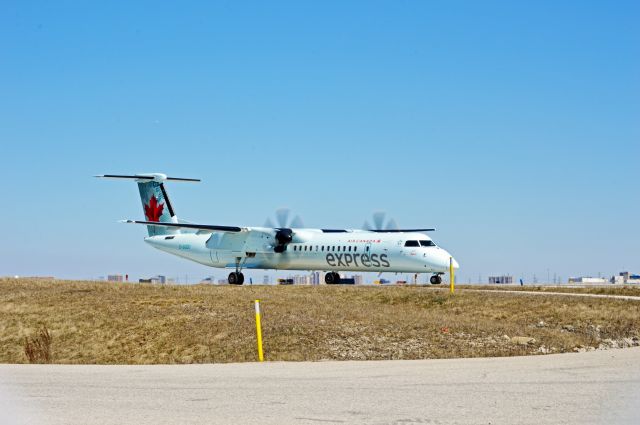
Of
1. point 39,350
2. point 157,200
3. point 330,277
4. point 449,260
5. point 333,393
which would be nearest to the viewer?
point 333,393

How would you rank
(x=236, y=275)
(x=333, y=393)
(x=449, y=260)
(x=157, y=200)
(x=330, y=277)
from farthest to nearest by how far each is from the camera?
(x=157, y=200) → (x=236, y=275) → (x=330, y=277) → (x=449, y=260) → (x=333, y=393)

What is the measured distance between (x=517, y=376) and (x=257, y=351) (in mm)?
8220

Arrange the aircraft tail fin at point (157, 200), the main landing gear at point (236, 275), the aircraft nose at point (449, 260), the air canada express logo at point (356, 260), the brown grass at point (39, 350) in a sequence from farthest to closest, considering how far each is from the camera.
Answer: the aircraft tail fin at point (157, 200)
the main landing gear at point (236, 275)
the air canada express logo at point (356, 260)
the aircraft nose at point (449, 260)
the brown grass at point (39, 350)

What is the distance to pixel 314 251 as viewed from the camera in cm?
5188

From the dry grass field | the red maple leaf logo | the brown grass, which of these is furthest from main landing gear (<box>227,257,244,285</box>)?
the brown grass

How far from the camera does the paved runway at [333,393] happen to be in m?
9.36

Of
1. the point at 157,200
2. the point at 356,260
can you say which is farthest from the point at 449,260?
the point at 157,200

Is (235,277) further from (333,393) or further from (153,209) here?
(333,393)

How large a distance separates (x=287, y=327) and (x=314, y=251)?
97.1 feet

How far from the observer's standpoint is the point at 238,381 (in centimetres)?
1301

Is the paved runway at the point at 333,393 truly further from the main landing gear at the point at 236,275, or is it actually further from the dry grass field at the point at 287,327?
the main landing gear at the point at 236,275

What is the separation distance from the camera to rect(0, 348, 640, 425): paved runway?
9.36 meters

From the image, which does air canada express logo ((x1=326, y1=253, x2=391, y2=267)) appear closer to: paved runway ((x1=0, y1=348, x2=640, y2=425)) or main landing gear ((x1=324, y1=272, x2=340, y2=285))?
main landing gear ((x1=324, y1=272, x2=340, y2=285))

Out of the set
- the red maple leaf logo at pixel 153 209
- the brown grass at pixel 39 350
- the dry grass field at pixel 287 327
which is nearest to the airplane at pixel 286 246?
the red maple leaf logo at pixel 153 209
